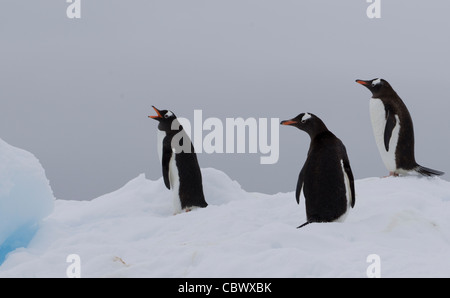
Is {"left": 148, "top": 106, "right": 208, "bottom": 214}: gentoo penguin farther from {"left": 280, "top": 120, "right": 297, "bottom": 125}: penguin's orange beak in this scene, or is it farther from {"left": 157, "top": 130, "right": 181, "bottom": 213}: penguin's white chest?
{"left": 280, "top": 120, "right": 297, "bottom": 125}: penguin's orange beak

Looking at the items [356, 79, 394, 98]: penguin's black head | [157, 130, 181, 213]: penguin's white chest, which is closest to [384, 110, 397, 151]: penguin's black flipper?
[356, 79, 394, 98]: penguin's black head

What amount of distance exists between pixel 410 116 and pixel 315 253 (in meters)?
3.85

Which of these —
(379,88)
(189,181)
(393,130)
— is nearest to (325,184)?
(189,181)

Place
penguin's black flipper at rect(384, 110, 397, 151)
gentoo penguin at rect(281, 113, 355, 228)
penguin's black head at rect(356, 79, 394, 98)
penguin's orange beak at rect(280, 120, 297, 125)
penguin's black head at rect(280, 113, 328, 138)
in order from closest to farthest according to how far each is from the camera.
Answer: gentoo penguin at rect(281, 113, 355, 228) → penguin's black head at rect(280, 113, 328, 138) → penguin's orange beak at rect(280, 120, 297, 125) → penguin's black flipper at rect(384, 110, 397, 151) → penguin's black head at rect(356, 79, 394, 98)

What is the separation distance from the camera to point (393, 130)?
264 inches

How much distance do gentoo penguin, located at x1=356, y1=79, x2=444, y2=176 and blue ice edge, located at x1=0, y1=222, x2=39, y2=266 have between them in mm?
4206

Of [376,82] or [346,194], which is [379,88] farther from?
[346,194]

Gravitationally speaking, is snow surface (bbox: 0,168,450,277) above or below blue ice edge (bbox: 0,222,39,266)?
above

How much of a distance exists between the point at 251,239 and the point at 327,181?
1052 mm

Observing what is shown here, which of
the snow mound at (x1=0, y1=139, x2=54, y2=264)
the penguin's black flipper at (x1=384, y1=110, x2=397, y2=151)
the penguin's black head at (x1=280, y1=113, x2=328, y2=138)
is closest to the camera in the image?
the penguin's black head at (x1=280, y1=113, x2=328, y2=138)

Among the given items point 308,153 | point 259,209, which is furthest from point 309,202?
point 259,209

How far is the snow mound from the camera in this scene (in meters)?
5.71

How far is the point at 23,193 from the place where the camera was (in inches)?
231
